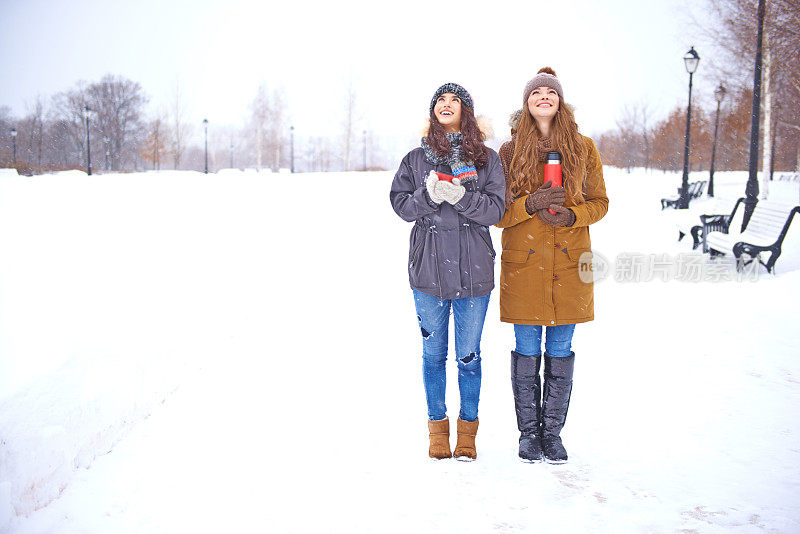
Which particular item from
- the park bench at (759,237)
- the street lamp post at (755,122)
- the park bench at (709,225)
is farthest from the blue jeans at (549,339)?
the street lamp post at (755,122)

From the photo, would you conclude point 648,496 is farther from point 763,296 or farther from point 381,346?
point 763,296

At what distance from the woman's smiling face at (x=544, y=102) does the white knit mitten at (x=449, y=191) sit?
727 mm

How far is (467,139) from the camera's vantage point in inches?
122

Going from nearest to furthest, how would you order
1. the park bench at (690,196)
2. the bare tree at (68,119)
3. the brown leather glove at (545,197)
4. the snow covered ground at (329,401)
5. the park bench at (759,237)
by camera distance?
the snow covered ground at (329,401) → the brown leather glove at (545,197) → the park bench at (759,237) → the park bench at (690,196) → the bare tree at (68,119)

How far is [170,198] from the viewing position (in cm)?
1298

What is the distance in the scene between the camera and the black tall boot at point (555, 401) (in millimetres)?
3170

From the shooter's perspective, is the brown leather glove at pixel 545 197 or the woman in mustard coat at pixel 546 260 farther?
the woman in mustard coat at pixel 546 260

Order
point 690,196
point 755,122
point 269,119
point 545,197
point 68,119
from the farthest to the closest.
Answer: point 269,119
point 68,119
point 690,196
point 755,122
point 545,197

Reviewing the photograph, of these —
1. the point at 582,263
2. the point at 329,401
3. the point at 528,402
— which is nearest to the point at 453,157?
the point at 582,263

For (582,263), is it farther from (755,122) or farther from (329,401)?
(755,122)

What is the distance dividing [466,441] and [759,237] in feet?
25.3

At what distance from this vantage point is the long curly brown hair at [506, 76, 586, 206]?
3150mm

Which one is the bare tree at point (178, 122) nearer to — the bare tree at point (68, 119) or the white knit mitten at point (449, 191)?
the bare tree at point (68, 119)

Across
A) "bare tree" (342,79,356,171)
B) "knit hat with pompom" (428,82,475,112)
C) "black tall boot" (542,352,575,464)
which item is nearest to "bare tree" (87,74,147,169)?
"bare tree" (342,79,356,171)
